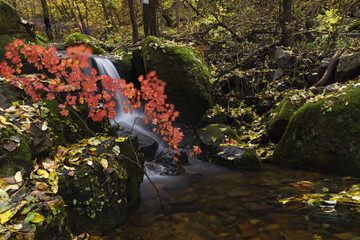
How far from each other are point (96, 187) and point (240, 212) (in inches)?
88.1

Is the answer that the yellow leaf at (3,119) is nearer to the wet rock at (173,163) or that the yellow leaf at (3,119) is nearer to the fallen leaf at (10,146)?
the fallen leaf at (10,146)

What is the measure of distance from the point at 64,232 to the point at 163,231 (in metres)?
1.34

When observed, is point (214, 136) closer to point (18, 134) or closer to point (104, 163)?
point (104, 163)

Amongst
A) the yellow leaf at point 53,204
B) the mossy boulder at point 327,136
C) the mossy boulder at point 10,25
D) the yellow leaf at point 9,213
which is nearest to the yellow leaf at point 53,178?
the yellow leaf at point 53,204

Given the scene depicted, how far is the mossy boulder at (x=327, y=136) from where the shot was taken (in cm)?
435

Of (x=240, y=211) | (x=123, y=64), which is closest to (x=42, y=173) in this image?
→ (x=240, y=211)

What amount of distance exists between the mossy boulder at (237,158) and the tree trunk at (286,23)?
553cm

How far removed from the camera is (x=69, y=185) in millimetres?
3076

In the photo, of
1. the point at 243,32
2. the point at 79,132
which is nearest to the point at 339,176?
the point at 79,132

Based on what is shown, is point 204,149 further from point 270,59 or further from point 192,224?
point 270,59

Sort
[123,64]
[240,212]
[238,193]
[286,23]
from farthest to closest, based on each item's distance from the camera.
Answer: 1. [123,64]
2. [286,23]
3. [238,193]
4. [240,212]

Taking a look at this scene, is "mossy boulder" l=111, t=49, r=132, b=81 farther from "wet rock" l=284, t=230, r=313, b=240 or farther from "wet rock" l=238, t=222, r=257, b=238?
"wet rock" l=284, t=230, r=313, b=240

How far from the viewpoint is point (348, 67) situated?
19.8 feet

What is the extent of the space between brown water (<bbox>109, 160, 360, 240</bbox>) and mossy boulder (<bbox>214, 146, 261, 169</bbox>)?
12.4 inches
